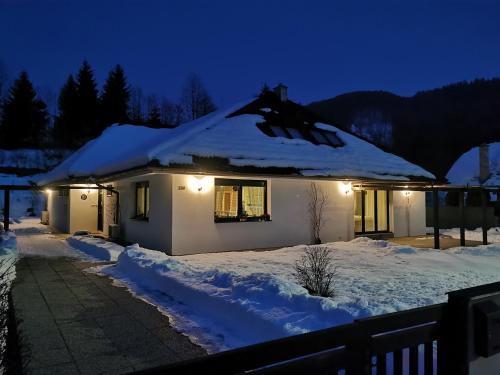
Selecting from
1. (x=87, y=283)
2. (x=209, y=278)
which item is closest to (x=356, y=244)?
(x=209, y=278)

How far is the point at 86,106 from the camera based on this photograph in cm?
4556

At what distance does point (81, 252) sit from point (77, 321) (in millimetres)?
7551

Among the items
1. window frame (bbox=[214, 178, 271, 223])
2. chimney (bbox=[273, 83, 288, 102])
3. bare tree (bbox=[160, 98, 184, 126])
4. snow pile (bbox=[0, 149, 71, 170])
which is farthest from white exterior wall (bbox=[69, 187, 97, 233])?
bare tree (bbox=[160, 98, 184, 126])

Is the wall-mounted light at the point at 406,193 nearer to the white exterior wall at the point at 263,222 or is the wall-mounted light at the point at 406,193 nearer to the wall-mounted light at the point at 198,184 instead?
the white exterior wall at the point at 263,222

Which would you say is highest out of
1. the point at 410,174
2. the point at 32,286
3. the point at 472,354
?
the point at 410,174

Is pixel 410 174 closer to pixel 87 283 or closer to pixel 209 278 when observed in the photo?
pixel 209 278

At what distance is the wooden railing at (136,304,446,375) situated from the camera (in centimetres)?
184

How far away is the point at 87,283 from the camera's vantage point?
775 centimetres

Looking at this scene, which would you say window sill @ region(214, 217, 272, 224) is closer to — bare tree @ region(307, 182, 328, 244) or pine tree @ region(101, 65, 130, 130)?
bare tree @ region(307, 182, 328, 244)

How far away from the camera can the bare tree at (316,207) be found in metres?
13.7

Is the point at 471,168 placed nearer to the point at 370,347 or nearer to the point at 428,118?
the point at 428,118

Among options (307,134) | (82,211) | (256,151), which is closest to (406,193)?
(307,134)

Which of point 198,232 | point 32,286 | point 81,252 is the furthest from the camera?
point 81,252

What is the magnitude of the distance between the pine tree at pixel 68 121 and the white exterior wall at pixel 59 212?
21142 mm
